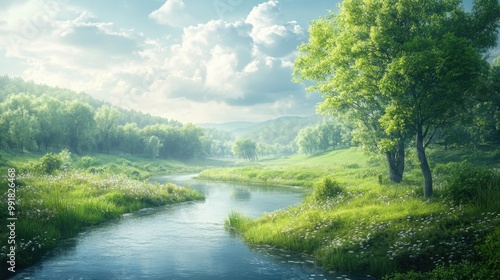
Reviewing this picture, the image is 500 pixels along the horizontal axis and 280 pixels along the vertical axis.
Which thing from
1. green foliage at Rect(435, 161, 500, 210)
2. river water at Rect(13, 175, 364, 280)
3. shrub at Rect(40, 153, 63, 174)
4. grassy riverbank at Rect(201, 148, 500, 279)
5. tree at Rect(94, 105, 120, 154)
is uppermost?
tree at Rect(94, 105, 120, 154)

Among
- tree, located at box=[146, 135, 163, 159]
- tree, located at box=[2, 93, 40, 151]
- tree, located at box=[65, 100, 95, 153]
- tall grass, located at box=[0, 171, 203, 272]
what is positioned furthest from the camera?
tree, located at box=[146, 135, 163, 159]

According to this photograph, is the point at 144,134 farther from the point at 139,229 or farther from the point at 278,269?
the point at 278,269

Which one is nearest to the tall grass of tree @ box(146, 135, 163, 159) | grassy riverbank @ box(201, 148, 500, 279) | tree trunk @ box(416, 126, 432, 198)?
grassy riverbank @ box(201, 148, 500, 279)

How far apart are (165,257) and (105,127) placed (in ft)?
422

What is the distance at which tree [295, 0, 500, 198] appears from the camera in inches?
795

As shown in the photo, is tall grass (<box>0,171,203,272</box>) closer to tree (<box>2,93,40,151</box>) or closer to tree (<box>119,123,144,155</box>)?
tree (<box>2,93,40,151</box>)

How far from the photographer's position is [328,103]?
2922 centimetres

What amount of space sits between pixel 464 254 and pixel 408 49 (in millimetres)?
12356

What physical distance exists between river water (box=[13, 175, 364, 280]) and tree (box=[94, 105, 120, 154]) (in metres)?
116

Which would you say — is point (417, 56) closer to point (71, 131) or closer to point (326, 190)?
point (326, 190)

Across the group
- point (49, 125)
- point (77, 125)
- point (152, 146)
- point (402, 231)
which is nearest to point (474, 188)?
point (402, 231)

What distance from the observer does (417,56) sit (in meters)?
19.9

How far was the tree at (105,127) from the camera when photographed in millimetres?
135125

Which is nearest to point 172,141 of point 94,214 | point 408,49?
point 94,214
